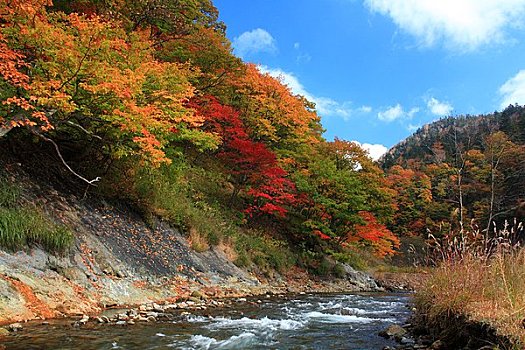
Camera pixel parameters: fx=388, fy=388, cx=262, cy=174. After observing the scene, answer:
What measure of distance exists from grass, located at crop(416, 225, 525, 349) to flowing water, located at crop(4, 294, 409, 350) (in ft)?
3.86

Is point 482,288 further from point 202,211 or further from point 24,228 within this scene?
point 202,211

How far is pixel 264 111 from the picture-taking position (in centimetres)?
2066

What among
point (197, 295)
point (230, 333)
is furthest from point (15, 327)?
point (197, 295)

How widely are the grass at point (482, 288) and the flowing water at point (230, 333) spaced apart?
3.86 ft

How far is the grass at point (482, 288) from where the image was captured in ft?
15.5

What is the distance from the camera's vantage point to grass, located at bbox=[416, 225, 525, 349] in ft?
15.5

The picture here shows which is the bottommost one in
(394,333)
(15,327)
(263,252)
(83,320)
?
Result: (394,333)

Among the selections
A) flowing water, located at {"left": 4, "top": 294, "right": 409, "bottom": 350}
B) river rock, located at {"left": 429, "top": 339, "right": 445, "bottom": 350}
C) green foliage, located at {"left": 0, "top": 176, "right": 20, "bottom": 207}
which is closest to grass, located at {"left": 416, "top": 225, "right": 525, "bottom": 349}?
river rock, located at {"left": 429, "top": 339, "right": 445, "bottom": 350}

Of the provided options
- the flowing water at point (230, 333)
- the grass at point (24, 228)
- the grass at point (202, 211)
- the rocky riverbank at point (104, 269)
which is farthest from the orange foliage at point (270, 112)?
the grass at point (24, 228)

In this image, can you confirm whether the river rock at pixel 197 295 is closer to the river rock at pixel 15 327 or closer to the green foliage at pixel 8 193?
the green foliage at pixel 8 193

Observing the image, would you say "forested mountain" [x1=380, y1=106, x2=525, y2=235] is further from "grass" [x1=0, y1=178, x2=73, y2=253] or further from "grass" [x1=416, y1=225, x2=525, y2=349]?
"grass" [x1=0, y1=178, x2=73, y2=253]

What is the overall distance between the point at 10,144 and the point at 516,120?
66.0m

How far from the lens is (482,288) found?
5.89 meters

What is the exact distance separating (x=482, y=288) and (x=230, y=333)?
419cm
